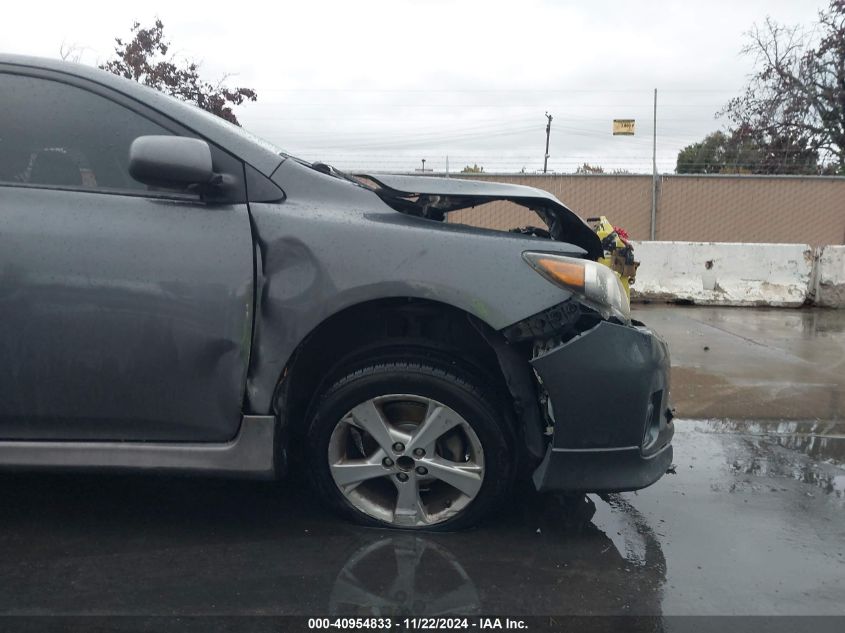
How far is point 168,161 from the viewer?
255 cm

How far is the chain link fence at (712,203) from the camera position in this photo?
16.8 meters

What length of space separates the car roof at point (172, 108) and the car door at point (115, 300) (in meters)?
0.06

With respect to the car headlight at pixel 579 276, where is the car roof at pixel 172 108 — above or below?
above

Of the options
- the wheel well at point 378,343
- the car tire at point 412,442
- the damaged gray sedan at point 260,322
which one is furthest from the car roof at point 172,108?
the car tire at point 412,442

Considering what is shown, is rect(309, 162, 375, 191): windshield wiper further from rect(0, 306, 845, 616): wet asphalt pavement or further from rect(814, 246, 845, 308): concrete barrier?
rect(814, 246, 845, 308): concrete barrier

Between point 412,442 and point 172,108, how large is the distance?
1.59 metres

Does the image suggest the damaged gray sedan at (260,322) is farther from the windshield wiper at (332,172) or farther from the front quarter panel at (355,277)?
the windshield wiper at (332,172)

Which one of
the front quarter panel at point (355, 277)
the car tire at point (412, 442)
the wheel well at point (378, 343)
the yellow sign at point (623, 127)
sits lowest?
the car tire at point (412, 442)

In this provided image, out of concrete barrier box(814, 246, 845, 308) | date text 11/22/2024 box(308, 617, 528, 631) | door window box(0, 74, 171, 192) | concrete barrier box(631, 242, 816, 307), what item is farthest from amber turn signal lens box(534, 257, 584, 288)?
concrete barrier box(814, 246, 845, 308)

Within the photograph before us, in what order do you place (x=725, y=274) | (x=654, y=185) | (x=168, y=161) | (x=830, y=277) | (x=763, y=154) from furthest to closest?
(x=763, y=154)
(x=654, y=185)
(x=725, y=274)
(x=830, y=277)
(x=168, y=161)

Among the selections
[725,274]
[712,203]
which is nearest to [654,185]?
[712,203]

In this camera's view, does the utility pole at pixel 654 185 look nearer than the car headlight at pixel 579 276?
No

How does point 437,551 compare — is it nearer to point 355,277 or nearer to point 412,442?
point 412,442

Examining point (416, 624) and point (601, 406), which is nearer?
point (416, 624)
